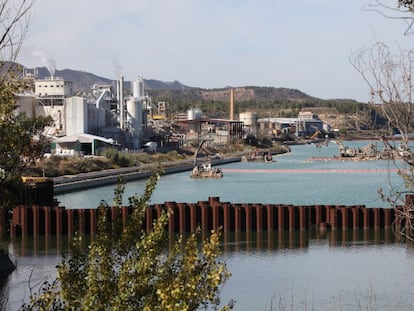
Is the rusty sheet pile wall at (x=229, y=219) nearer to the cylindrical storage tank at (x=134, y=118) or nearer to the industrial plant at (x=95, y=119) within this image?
the industrial plant at (x=95, y=119)

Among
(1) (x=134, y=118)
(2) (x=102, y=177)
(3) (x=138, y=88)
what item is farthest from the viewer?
(3) (x=138, y=88)

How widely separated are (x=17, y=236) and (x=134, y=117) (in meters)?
70.5

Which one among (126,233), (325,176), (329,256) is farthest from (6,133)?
(325,176)

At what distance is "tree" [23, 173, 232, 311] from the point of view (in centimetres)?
779

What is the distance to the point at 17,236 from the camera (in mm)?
31391

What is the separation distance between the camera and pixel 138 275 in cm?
826

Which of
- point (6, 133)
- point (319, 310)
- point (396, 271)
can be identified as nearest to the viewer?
point (6, 133)

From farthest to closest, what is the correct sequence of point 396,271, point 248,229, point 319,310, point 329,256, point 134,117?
point 134,117 < point 248,229 < point 329,256 < point 396,271 < point 319,310

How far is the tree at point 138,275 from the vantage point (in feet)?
25.5

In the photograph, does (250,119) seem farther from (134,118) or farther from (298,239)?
(298,239)

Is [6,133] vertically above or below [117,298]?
above

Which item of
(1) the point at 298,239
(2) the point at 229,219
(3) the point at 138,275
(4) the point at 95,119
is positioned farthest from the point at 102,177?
(3) the point at 138,275

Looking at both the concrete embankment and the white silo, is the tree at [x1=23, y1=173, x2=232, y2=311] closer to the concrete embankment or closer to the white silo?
the concrete embankment

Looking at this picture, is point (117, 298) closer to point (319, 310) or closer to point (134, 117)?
point (319, 310)
